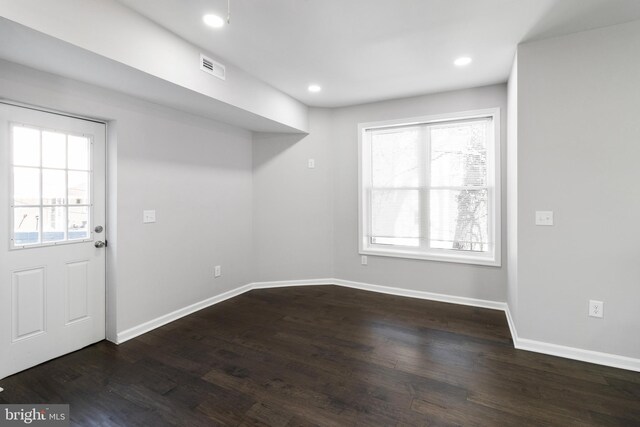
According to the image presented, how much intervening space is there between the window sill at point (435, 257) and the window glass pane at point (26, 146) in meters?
3.58

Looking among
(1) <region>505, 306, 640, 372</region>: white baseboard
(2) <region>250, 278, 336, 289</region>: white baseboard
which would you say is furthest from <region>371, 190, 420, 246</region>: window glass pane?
(1) <region>505, 306, 640, 372</region>: white baseboard

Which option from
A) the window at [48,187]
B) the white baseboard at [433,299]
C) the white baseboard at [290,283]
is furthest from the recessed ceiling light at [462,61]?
the window at [48,187]

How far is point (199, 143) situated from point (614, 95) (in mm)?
3877

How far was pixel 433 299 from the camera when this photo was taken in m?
3.82

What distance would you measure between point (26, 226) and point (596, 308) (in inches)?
176

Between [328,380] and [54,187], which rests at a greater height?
[54,187]

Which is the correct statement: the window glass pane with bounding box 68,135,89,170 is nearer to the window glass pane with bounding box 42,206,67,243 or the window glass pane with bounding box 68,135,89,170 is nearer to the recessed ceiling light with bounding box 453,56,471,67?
the window glass pane with bounding box 42,206,67,243

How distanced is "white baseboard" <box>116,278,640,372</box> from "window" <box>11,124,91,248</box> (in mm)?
1082

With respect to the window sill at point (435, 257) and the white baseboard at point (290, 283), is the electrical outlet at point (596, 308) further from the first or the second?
the white baseboard at point (290, 283)

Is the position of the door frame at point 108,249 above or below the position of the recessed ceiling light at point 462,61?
below

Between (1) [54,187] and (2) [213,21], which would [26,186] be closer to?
(1) [54,187]

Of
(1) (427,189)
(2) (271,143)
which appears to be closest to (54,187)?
(2) (271,143)

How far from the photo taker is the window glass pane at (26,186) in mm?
2205

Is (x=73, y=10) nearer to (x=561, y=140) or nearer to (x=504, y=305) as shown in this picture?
(x=561, y=140)
